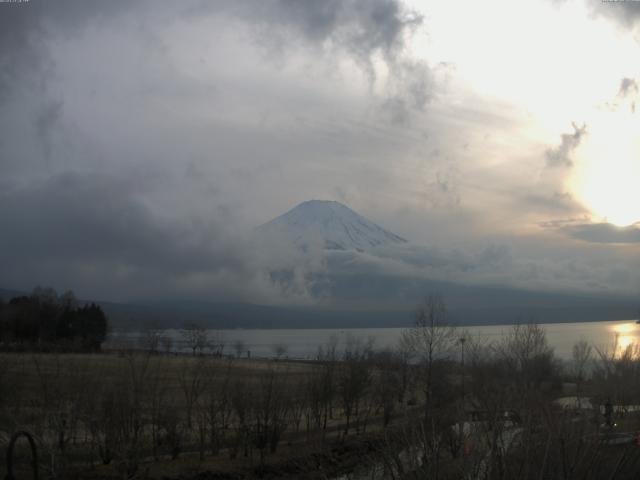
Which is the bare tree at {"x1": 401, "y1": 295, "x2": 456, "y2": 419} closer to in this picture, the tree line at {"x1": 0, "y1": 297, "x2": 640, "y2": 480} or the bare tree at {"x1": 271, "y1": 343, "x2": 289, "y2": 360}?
the tree line at {"x1": 0, "y1": 297, "x2": 640, "y2": 480}

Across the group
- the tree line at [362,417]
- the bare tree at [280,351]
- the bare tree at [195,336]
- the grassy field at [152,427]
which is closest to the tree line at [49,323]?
the bare tree at [195,336]

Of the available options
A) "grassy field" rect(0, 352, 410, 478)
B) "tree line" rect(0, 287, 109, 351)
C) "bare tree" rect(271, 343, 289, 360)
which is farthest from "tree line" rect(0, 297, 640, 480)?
"bare tree" rect(271, 343, 289, 360)

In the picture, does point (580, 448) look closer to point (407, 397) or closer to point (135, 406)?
point (135, 406)

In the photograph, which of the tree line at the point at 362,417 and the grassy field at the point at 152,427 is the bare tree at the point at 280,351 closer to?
the tree line at the point at 362,417

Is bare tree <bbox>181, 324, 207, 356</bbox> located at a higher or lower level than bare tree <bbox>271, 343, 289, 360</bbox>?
higher

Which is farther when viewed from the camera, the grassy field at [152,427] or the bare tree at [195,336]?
the bare tree at [195,336]

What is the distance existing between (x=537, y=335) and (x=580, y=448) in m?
59.4

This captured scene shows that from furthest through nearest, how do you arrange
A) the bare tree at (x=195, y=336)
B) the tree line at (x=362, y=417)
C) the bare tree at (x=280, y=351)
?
the bare tree at (x=280, y=351) < the bare tree at (x=195, y=336) < the tree line at (x=362, y=417)

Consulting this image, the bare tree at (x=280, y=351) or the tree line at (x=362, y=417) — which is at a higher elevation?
the tree line at (x=362, y=417)

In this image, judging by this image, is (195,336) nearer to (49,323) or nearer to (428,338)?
(49,323)

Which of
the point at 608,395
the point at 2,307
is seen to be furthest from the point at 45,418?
the point at 2,307

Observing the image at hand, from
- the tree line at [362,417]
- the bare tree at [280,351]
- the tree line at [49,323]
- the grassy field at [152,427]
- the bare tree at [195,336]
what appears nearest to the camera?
the tree line at [362,417]

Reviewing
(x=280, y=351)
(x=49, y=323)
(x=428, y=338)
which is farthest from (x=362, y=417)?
(x=280, y=351)

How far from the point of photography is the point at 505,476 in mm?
13062
